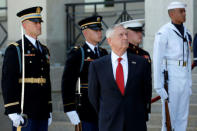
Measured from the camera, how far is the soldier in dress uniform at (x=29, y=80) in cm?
573

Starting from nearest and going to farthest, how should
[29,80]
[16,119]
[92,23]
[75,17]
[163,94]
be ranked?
[16,119] → [29,80] → [92,23] → [163,94] → [75,17]

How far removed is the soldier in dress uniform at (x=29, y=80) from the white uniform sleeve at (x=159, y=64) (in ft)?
5.30

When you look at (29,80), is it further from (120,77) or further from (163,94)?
(163,94)

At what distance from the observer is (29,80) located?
587cm

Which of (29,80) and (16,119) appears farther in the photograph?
(29,80)

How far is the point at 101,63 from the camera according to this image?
16.6 ft

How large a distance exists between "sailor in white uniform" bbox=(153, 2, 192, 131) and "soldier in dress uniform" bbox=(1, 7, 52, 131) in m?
1.69

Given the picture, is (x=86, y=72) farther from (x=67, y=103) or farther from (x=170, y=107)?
(x=170, y=107)

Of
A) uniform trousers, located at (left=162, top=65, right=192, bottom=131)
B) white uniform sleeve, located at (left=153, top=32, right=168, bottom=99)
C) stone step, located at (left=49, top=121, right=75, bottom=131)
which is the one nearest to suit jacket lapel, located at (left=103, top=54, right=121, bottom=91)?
white uniform sleeve, located at (left=153, top=32, right=168, bottom=99)

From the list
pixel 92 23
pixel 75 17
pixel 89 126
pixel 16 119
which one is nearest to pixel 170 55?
pixel 92 23

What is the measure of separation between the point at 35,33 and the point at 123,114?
5.41 feet

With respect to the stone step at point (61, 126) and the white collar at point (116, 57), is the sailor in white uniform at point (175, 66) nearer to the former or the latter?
the white collar at point (116, 57)

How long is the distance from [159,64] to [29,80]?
1.95m

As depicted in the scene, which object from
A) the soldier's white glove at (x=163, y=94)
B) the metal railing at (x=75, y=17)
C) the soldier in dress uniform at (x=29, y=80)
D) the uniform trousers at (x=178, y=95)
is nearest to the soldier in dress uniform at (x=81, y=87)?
the soldier in dress uniform at (x=29, y=80)
